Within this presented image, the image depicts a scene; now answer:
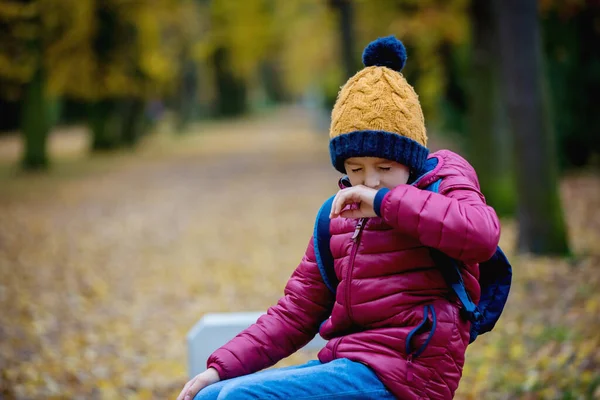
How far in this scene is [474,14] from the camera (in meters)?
10.3

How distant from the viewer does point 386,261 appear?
7.28ft

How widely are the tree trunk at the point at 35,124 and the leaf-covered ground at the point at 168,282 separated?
2.02 feet

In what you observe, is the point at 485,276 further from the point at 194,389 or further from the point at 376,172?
the point at 194,389

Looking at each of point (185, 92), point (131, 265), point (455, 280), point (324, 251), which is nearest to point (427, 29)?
point (131, 265)

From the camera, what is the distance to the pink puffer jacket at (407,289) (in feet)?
6.81

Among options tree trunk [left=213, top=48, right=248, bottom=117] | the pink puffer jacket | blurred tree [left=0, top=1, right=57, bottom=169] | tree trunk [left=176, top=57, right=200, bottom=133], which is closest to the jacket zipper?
the pink puffer jacket

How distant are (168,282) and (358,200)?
636 centimetres

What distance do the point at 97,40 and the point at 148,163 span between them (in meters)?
3.92

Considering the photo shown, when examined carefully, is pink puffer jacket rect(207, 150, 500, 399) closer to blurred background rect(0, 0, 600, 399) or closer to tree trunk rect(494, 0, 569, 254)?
blurred background rect(0, 0, 600, 399)

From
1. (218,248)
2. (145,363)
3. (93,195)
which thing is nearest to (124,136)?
(93,195)

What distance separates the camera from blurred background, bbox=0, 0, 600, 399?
17.8ft

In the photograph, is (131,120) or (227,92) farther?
(227,92)

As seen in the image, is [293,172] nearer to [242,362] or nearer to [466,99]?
[466,99]

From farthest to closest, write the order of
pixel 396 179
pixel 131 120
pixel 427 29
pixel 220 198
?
pixel 131 120 → pixel 220 198 → pixel 427 29 → pixel 396 179
